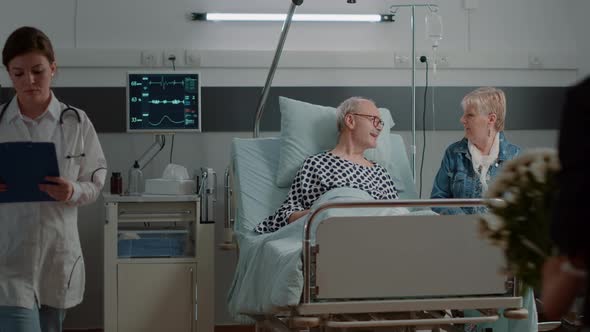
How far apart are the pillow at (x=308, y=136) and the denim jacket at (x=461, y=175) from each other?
0.96 ft

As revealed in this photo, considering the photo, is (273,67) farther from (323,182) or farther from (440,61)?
(440,61)

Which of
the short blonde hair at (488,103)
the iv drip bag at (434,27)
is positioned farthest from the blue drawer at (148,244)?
the iv drip bag at (434,27)

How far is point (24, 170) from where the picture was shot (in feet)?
9.05

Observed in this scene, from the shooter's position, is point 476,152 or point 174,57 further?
point 174,57

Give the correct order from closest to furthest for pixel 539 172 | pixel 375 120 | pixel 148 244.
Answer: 1. pixel 539 172
2. pixel 375 120
3. pixel 148 244

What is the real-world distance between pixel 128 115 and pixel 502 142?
196cm

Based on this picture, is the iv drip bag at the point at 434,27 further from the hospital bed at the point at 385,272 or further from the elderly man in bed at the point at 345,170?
the hospital bed at the point at 385,272

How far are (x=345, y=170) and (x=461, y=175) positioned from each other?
0.55 metres

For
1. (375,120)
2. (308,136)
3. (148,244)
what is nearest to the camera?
(375,120)

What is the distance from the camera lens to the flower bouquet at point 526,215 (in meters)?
1.35

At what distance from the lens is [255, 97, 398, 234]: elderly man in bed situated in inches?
168

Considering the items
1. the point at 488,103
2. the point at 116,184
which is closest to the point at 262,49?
the point at 116,184

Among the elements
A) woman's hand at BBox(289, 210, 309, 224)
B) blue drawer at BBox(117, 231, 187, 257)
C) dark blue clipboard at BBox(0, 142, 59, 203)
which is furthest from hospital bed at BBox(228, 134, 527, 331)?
blue drawer at BBox(117, 231, 187, 257)

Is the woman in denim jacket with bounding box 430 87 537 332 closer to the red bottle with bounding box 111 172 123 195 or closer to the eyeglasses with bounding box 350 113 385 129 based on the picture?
the eyeglasses with bounding box 350 113 385 129
